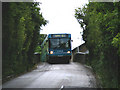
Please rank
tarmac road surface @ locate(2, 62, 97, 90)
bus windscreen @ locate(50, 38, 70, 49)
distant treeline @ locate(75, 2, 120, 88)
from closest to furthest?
distant treeline @ locate(75, 2, 120, 88), tarmac road surface @ locate(2, 62, 97, 90), bus windscreen @ locate(50, 38, 70, 49)

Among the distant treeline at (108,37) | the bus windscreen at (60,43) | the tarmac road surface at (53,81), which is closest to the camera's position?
the distant treeline at (108,37)

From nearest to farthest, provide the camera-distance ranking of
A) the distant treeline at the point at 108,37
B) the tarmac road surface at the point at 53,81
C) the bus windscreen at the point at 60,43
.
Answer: the distant treeline at the point at 108,37 → the tarmac road surface at the point at 53,81 → the bus windscreen at the point at 60,43

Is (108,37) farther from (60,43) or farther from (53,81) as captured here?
(60,43)

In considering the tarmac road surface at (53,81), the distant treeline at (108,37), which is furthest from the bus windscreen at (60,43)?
the distant treeline at (108,37)

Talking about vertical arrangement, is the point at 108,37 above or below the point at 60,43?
below

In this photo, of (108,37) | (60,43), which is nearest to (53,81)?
(108,37)

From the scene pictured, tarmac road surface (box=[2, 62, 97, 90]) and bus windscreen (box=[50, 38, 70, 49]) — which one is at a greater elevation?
bus windscreen (box=[50, 38, 70, 49])

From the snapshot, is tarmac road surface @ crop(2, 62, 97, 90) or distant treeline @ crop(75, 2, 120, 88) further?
tarmac road surface @ crop(2, 62, 97, 90)

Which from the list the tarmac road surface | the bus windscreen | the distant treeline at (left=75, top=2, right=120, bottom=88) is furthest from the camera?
the bus windscreen

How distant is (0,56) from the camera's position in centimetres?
1212

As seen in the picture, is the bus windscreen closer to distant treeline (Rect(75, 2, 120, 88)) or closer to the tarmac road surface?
the tarmac road surface

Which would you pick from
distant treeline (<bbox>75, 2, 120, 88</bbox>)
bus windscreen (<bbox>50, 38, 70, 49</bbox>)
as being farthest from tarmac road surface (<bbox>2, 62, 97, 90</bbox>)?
bus windscreen (<bbox>50, 38, 70, 49</bbox>)

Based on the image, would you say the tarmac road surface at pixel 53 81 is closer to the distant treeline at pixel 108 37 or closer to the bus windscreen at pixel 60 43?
the distant treeline at pixel 108 37

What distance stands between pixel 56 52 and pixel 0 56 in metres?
15.0
